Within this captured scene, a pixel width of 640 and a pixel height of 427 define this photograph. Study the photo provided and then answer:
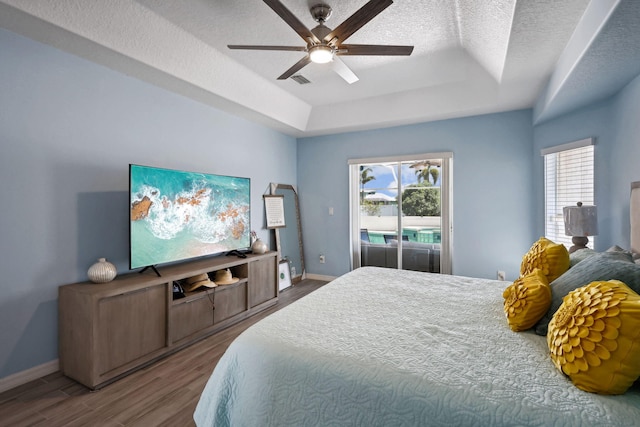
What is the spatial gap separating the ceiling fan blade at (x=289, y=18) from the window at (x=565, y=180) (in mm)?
2703

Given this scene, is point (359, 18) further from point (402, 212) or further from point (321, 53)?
point (402, 212)

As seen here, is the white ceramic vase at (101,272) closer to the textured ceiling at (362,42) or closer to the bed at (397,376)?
the bed at (397,376)

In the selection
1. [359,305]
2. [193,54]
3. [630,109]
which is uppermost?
[193,54]

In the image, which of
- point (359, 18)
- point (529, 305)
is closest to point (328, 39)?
point (359, 18)

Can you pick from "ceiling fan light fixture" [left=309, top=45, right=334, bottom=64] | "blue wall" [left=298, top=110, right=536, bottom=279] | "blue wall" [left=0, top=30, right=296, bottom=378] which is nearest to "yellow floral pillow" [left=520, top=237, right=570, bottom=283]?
"ceiling fan light fixture" [left=309, top=45, right=334, bottom=64]

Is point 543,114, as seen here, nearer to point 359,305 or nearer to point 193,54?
point 359,305

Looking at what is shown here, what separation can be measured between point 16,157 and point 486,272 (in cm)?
485

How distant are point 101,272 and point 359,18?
101 inches

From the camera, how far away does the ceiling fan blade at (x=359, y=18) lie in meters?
1.66

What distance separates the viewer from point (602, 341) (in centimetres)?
96

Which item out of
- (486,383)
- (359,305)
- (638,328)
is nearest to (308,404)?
(486,383)

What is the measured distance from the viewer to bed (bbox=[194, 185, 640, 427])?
937 mm

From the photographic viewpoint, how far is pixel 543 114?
3.15 m

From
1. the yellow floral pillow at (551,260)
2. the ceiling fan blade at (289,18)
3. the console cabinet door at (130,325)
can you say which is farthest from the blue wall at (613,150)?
the console cabinet door at (130,325)
